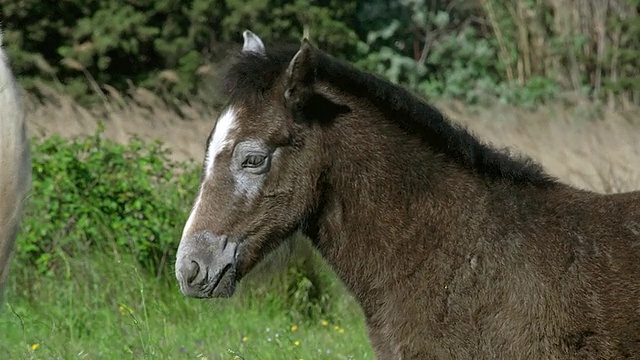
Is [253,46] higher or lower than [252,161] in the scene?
higher

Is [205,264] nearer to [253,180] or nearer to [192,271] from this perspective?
[192,271]

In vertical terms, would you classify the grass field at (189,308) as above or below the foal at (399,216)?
below

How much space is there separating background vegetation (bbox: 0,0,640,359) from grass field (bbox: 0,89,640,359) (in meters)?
0.02

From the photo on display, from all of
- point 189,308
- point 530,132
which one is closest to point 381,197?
point 189,308

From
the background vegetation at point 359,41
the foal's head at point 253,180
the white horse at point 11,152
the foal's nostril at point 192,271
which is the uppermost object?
the white horse at point 11,152

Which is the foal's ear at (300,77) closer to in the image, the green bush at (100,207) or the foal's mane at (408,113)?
the foal's mane at (408,113)

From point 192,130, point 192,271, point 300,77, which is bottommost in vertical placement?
point 192,130

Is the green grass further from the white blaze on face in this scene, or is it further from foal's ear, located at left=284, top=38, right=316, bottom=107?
foal's ear, located at left=284, top=38, right=316, bottom=107

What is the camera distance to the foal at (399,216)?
455 centimetres

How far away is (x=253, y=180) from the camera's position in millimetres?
4773

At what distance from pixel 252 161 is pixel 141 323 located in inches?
129

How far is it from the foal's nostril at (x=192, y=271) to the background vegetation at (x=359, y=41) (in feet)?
44.5

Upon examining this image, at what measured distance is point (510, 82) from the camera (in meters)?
21.8

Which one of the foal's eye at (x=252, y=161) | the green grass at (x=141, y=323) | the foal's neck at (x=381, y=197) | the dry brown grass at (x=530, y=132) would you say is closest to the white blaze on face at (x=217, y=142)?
the foal's eye at (x=252, y=161)
